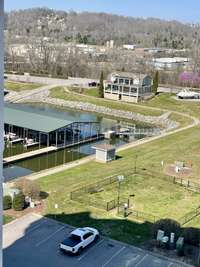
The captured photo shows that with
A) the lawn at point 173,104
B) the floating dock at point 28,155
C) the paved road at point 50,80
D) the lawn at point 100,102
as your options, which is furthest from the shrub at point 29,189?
the paved road at point 50,80

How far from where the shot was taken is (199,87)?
6506 centimetres

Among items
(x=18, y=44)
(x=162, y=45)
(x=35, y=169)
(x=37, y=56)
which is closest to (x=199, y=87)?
(x=37, y=56)

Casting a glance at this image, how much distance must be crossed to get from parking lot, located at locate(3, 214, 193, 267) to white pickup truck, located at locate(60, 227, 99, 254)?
0.72 ft

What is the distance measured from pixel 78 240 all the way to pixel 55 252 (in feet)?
3.21

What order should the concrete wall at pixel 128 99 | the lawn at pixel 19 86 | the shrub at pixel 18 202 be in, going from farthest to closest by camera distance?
the lawn at pixel 19 86 < the concrete wall at pixel 128 99 < the shrub at pixel 18 202

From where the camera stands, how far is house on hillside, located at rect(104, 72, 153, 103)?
5469 centimetres

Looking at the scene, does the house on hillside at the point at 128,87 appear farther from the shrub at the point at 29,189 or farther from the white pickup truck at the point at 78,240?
the white pickup truck at the point at 78,240

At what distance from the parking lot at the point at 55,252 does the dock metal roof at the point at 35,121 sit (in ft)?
54.5

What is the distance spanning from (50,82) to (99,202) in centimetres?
4719

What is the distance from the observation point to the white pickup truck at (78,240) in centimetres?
1730

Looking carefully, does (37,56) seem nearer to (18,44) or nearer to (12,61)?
(12,61)

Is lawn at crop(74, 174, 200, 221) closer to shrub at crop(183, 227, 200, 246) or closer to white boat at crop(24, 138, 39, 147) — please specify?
shrub at crop(183, 227, 200, 246)

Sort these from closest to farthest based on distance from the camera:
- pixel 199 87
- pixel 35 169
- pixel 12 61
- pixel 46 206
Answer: pixel 46 206 → pixel 35 169 → pixel 199 87 → pixel 12 61

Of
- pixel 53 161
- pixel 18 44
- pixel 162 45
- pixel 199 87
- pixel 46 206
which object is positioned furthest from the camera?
pixel 162 45
